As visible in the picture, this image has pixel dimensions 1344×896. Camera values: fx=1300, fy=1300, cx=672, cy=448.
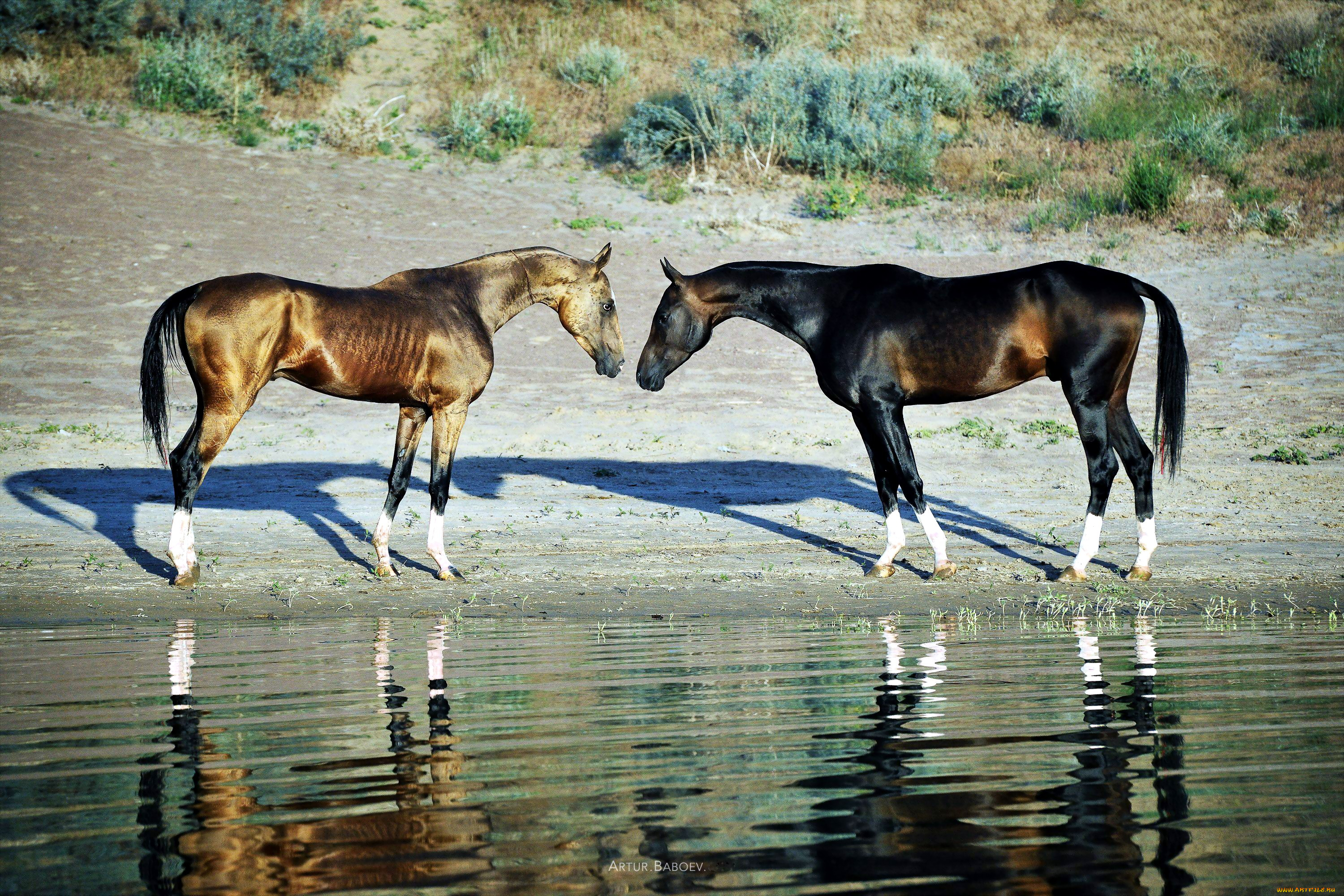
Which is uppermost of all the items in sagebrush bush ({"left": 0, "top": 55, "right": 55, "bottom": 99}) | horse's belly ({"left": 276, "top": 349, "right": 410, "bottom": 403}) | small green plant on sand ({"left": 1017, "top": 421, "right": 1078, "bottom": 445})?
sagebrush bush ({"left": 0, "top": 55, "right": 55, "bottom": 99})

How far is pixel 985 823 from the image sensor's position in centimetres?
312

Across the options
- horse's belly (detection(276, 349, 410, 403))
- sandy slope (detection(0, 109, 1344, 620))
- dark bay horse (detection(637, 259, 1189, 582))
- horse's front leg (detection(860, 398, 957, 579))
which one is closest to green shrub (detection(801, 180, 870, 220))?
sandy slope (detection(0, 109, 1344, 620))

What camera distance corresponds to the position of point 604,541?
32.5 feet

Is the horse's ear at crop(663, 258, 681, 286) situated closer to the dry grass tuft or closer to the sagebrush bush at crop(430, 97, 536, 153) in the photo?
the sagebrush bush at crop(430, 97, 536, 153)

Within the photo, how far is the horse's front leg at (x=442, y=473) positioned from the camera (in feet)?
28.7

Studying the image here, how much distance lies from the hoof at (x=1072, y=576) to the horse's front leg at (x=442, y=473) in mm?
3992

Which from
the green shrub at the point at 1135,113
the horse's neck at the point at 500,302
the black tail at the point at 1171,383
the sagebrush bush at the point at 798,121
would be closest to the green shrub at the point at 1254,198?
the green shrub at the point at 1135,113

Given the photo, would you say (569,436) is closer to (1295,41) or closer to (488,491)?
(488,491)

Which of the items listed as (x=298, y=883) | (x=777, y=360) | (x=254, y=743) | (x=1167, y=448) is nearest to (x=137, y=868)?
(x=298, y=883)

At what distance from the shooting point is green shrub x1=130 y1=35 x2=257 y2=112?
2456 centimetres

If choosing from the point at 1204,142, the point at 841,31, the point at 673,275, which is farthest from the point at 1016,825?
the point at 841,31

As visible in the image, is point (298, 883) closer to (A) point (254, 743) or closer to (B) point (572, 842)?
(B) point (572, 842)

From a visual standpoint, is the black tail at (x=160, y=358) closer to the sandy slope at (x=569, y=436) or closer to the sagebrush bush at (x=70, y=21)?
the sandy slope at (x=569, y=436)

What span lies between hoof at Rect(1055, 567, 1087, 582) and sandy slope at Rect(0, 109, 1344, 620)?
0.69 ft
